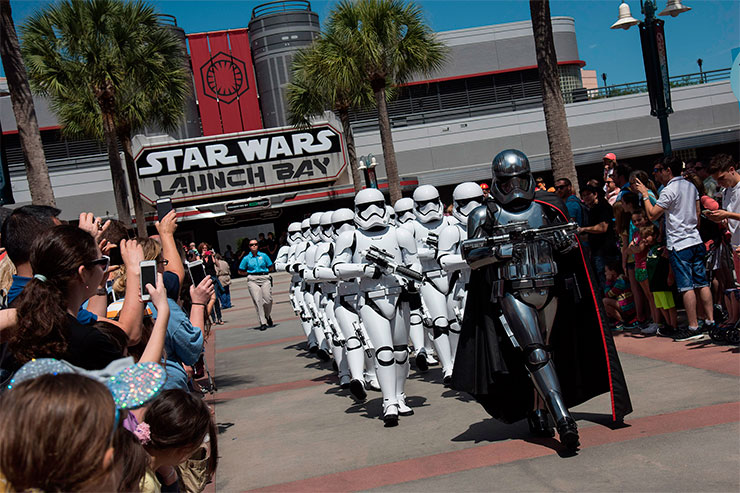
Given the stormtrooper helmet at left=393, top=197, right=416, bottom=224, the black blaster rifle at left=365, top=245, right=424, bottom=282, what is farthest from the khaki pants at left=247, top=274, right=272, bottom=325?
the black blaster rifle at left=365, top=245, right=424, bottom=282

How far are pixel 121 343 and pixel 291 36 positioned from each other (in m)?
35.8

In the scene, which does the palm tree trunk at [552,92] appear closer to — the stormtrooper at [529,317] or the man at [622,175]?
the man at [622,175]

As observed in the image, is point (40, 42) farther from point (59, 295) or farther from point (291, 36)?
point (291, 36)

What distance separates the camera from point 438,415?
257 inches

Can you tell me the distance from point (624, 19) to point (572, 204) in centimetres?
454

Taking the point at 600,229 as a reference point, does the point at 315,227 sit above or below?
above

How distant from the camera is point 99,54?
16.9 meters

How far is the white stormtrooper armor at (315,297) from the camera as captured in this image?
1013cm

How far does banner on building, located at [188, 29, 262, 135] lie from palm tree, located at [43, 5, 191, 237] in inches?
663

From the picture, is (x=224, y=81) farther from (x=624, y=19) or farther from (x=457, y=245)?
(x=457, y=245)

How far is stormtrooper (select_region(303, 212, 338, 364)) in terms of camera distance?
1011cm

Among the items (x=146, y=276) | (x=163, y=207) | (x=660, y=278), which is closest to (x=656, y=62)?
(x=660, y=278)

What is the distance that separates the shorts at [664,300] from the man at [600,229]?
1.19 m

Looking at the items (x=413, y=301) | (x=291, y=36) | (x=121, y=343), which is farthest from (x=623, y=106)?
(x=121, y=343)
